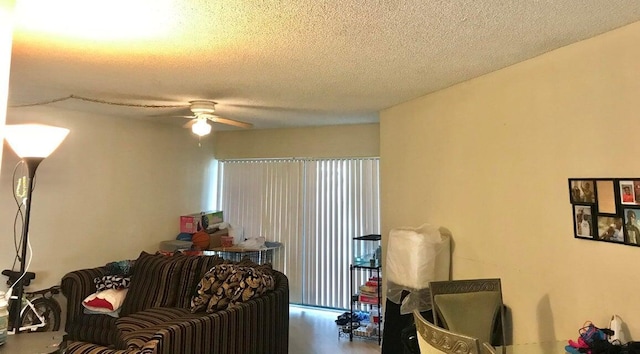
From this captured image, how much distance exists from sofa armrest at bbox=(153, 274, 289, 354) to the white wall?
2.00 metres

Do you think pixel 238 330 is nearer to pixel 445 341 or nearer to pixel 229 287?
pixel 229 287

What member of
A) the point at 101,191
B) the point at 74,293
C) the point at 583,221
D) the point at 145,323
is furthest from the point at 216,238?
the point at 583,221

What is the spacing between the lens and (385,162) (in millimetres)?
3758

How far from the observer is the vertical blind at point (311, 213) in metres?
4.72

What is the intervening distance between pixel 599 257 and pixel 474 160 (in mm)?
1025

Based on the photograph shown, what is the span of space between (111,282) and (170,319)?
3.03ft

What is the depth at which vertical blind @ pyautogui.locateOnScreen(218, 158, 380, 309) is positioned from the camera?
4.72m

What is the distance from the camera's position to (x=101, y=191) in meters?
4.05

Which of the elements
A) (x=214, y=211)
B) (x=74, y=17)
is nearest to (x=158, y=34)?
(x=74, y=17)

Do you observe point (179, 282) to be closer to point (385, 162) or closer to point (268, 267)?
point (268, 267)

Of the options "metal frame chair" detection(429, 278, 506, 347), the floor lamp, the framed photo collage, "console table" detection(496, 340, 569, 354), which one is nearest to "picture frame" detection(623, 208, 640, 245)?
the framed photo collage

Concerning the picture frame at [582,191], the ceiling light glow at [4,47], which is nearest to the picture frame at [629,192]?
the picture frame at [582,191]

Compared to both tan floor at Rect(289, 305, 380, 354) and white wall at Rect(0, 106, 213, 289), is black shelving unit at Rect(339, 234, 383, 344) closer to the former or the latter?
tan floor at Rect(289, 305, 380, 354)

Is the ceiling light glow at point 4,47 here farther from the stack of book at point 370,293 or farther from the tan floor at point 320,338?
the stack of book at point 370,293
